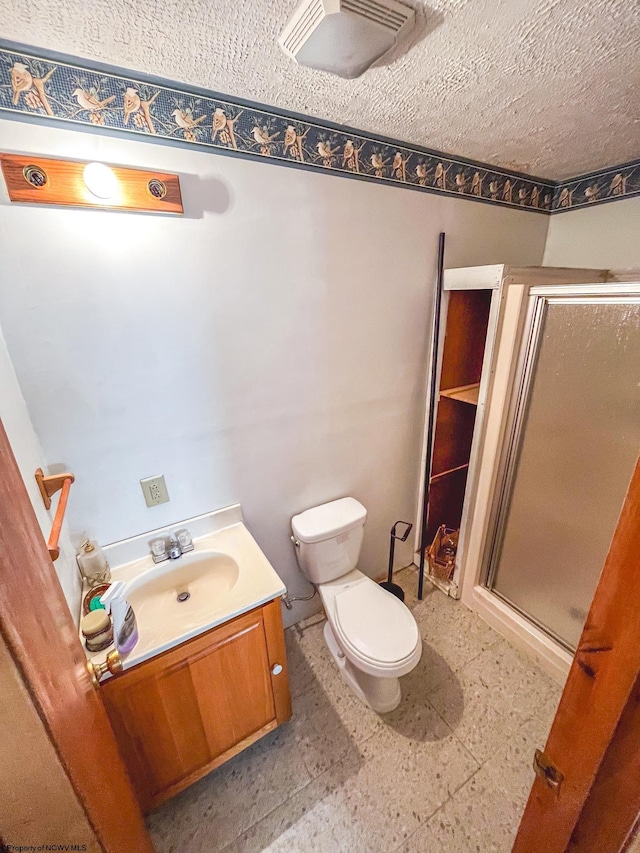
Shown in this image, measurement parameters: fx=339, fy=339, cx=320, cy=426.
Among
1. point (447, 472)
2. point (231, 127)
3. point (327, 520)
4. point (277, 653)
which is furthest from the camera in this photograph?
point (447, 472)

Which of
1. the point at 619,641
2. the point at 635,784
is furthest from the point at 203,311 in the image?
the point at 635,784

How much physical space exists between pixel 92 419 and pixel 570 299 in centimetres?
179

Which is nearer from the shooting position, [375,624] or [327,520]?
[375,624]

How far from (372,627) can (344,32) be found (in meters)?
1.87

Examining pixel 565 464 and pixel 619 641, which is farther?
pixel 565 464

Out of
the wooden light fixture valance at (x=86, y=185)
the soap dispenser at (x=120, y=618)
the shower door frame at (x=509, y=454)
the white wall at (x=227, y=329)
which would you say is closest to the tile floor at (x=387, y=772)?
the shower door frame at (x=509, y=454)

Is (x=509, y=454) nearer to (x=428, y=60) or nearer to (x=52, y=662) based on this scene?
(x=428, y=60)

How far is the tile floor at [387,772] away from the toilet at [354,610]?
0.41 ft

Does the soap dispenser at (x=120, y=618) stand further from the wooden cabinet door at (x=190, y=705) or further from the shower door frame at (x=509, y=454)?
the shower door frame at (x=509, y=454)

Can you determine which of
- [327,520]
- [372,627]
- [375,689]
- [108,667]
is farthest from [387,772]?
[108,667]

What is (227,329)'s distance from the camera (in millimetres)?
1258

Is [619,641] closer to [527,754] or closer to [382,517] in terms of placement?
[527,754]

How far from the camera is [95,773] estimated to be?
0.56m

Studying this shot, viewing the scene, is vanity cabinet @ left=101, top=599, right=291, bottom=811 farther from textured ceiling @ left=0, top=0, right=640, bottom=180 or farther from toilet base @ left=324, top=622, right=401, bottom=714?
textured ceiling @ left=0, top=0, right=640, bottom=180
